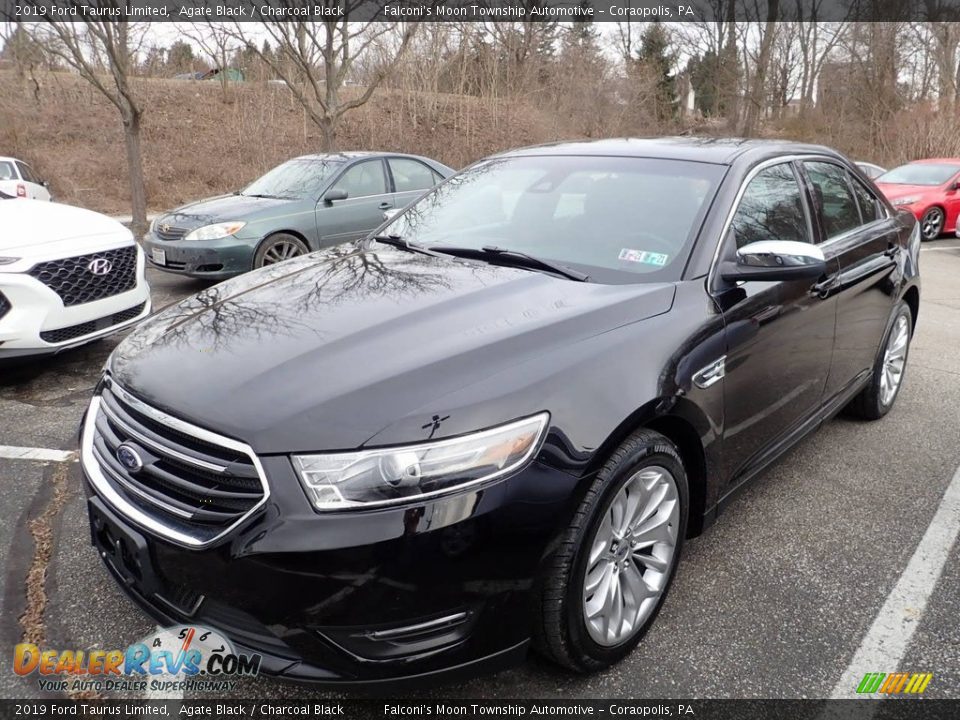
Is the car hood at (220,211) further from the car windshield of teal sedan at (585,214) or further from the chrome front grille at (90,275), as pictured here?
the car windshield of teal sedan at (585,214)

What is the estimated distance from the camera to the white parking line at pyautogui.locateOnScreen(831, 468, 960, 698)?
229 centimetres

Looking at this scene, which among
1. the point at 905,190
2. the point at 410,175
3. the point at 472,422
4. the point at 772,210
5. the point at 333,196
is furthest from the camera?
the point at 905,190

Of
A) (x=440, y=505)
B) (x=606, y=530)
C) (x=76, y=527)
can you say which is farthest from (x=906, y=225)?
(x=76, y=527)

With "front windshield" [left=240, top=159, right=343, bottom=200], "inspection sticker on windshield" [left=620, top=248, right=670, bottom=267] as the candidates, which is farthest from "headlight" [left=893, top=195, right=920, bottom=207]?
"inspection sticker on windshield" [left=620, top=248, right=670, bottom=267]

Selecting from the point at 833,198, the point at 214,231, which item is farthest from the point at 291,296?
the point at 214,231

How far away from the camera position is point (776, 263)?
8.50 feet

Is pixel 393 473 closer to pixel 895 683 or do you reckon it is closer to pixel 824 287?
pixel 895 683

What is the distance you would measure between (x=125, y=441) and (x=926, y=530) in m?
3.15

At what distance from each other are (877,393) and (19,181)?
13.4 m

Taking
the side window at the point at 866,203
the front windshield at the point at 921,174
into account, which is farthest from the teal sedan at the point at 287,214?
the front windshield at the point at 921,174

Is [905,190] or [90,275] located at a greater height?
[905,190]

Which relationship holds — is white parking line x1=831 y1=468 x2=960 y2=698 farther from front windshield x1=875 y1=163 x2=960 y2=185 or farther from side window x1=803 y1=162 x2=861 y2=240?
front windshield x1=875 y1=163 x2=960 y2=185

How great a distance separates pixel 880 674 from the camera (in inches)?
89.4

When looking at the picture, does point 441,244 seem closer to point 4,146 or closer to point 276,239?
point 276,239
